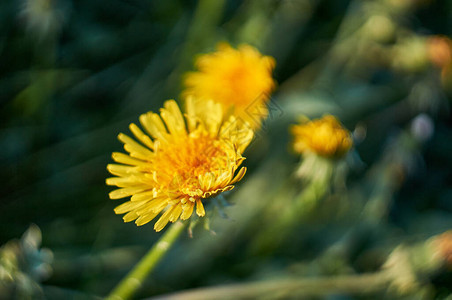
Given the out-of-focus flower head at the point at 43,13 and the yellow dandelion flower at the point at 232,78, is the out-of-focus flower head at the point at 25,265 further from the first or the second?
the yellow dandelion flower at the point at 232,78

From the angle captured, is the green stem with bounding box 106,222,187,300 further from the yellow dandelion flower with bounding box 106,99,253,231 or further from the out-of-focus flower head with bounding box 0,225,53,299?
the out-of-focus flower head with bounding box 0,225,53,299

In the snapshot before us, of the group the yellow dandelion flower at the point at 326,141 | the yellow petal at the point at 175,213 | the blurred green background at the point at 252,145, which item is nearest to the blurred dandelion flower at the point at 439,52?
the blurred green background at the point at 252,145

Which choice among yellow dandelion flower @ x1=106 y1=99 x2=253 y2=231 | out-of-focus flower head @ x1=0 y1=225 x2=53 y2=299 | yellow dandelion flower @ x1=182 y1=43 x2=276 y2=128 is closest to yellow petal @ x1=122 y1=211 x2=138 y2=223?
yellow dandelion flower @ x1=106 y1=99 x2=253 y2=231

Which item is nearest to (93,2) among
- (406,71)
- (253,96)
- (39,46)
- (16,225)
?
(39,46)

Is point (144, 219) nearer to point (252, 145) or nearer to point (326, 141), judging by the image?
point (326, 141)

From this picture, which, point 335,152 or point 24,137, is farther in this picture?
point 24,137

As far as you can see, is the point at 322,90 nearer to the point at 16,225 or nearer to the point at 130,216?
the point at 130,216
